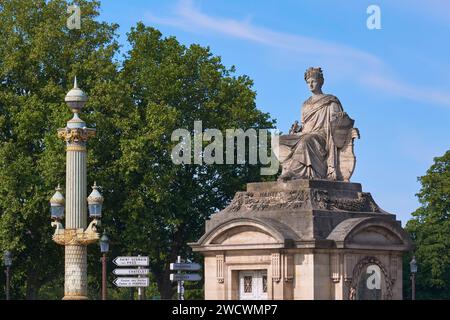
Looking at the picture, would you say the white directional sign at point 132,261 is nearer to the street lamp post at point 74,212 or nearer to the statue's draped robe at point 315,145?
the statue's draped robe at point 315,145

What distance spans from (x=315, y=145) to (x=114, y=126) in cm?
2115

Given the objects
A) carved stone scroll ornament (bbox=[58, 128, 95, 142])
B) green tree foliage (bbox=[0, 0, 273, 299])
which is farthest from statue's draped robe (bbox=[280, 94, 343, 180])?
green tree foliage (bbox=[0, 0, 273, 299])

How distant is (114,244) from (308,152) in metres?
21.7

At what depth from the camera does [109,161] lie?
5591cm

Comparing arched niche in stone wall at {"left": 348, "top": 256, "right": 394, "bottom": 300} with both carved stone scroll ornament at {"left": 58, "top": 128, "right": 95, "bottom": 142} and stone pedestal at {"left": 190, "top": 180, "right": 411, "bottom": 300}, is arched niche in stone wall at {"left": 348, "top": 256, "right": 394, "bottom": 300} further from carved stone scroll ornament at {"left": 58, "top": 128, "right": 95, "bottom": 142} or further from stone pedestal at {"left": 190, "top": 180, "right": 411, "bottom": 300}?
carved stone scroll ornament at {"left": 58, "top": 128, "right": 95, "bottom": 142}

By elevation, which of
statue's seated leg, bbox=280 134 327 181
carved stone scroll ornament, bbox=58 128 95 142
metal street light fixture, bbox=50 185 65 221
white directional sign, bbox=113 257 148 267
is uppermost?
carved stone scroll ornament, bbox=58 128 95 142

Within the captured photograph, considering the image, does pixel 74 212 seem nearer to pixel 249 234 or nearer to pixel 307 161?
pixel 249 234

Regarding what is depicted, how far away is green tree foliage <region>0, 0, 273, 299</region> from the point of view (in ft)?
179

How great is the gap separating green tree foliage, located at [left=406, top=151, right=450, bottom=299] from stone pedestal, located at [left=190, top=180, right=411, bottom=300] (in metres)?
30.5

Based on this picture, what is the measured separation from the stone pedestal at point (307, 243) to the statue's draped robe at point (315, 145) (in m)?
0.65

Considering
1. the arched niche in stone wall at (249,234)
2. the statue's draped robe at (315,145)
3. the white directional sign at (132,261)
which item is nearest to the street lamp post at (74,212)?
the white directional sign at (132,261)

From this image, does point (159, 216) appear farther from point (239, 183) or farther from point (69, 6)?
point (69, 6)

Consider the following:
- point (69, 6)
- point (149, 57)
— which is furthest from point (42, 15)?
point (149, 57)

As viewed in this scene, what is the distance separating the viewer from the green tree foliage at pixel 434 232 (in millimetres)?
66250
